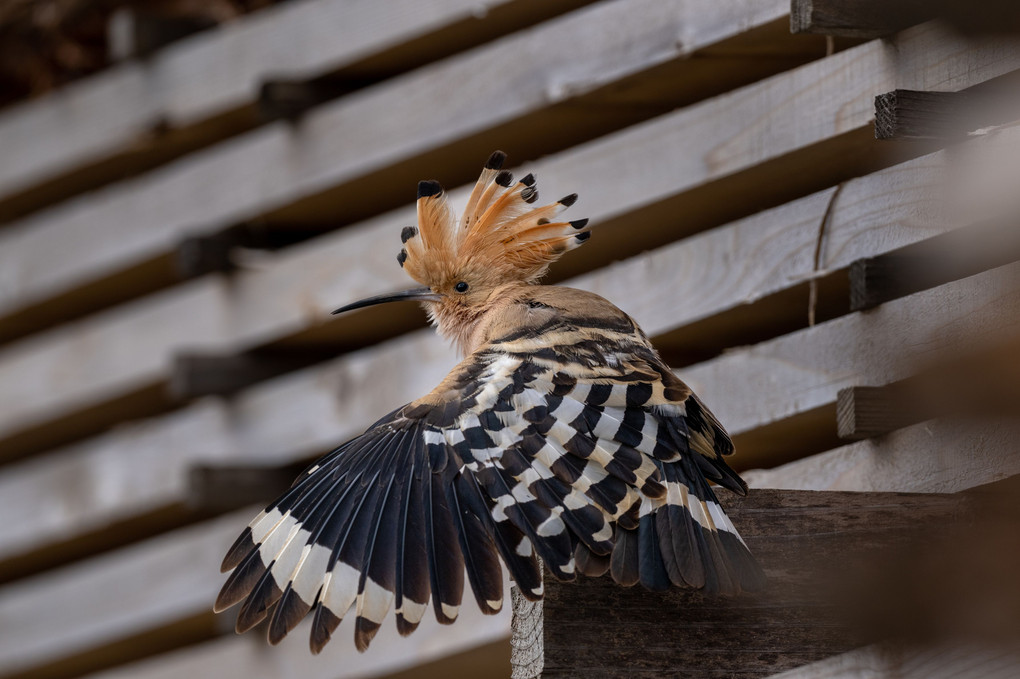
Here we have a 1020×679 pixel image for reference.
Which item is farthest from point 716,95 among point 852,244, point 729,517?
point 729,517

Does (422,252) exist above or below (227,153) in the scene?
below

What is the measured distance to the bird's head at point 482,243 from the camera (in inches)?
105

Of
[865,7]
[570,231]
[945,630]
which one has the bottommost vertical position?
[945,630]

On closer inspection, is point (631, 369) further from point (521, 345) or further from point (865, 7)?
point (865, 7)

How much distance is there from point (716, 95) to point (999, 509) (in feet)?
4.19

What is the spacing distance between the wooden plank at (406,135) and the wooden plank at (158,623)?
0.89 metres

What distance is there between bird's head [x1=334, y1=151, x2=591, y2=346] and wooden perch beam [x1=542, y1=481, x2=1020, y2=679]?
0.87 m

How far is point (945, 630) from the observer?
1564 millimetres

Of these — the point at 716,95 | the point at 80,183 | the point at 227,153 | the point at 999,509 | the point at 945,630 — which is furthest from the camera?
the point at 80,183

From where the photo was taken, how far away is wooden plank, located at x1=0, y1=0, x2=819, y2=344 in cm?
285

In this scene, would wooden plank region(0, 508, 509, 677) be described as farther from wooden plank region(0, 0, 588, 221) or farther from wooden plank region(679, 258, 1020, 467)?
wooden plank region(0, 0, 588, 221)

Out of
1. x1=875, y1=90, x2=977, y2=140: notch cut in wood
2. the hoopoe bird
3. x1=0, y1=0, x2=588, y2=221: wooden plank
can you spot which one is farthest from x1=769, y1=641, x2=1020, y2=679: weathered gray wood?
x1=0, y1=0, x2=588, y2=221: wooden plank

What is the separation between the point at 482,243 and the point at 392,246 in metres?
0.84

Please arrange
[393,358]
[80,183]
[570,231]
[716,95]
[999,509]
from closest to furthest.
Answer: [999,509] → [570,231] → [716,95] → [393,358] → [80,183]
